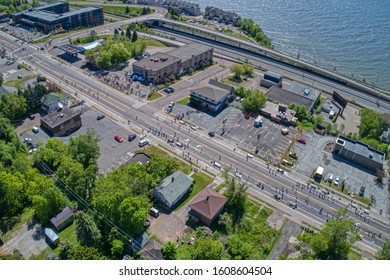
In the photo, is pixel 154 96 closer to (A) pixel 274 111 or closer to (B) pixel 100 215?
(A) pixel 274 111

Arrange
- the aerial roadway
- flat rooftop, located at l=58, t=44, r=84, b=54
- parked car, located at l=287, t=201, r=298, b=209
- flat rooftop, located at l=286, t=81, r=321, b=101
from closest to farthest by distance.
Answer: the aerial roadway < parked car, located at l=287, t=201, r=298, b=209 < flat rooftop, located at l=286, t=81, r=321, b=101 < flat rooftop, located at l=58, t=44, r=84, b=54

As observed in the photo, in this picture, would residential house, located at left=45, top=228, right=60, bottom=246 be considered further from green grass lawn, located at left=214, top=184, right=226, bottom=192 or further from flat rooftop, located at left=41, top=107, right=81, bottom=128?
flat rooftop, located at left=41, top=107, right=81, bottom=128

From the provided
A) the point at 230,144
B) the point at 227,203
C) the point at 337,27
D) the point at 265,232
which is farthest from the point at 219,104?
the point at 337,27

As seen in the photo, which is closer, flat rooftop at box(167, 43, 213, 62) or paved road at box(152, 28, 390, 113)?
paved road at box(152, 28, 390, 113)

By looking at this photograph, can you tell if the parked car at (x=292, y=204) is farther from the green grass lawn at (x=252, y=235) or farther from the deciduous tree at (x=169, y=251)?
the deciduous tree at (x=169, y=251)

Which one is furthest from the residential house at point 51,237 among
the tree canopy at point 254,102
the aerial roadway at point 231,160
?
the tree canopy at point 254,102

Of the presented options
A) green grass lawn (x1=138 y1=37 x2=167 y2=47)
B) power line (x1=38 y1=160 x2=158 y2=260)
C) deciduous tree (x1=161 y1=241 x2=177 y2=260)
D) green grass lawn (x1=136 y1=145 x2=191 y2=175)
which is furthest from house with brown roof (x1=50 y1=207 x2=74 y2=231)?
green grass lawn (x1=138 y1=37 x2=167 y2=47)
